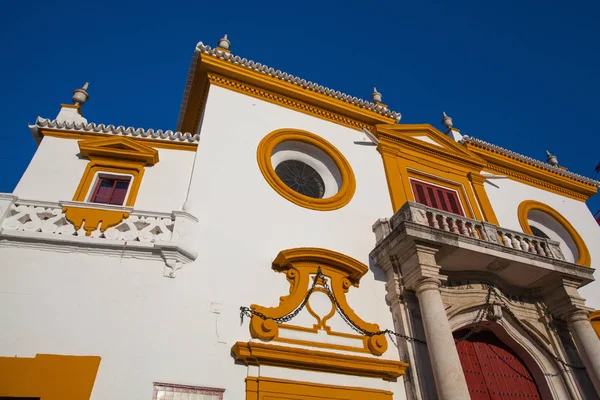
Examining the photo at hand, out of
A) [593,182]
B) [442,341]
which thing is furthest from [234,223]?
[593,182]

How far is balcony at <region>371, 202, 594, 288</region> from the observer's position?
30.1 ft

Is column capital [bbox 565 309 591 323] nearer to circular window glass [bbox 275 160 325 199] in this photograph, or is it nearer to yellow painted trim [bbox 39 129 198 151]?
circular window glass [bbox 275 160 325 199]

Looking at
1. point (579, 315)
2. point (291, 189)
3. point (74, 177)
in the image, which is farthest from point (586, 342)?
point (74, 177)

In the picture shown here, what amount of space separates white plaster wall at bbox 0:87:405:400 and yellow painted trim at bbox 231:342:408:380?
14 centimetres

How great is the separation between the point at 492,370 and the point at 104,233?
838cm

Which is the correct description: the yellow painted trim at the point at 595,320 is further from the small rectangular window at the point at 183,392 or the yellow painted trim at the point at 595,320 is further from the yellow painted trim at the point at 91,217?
the yellow painted trim at the point at 91,217

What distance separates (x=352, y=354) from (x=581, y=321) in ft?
18.2

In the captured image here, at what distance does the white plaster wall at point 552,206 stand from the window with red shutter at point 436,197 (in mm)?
1558

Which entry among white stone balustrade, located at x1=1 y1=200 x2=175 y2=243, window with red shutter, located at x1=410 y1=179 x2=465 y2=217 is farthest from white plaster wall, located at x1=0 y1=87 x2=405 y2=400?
window with red shutter, located at x1=410 y1=179 x2=465 y2=217

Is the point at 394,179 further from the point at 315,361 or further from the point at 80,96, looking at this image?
the point at 80,96

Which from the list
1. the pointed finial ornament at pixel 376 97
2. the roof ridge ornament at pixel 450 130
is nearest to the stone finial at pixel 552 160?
the roof ridge ornament at pixel 450 130

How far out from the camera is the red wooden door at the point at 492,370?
360 inches

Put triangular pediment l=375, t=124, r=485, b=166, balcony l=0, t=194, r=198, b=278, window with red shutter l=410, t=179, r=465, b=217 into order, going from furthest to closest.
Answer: triangular pediment l=375, t=124, r=485, b=166 < window with red shutter l=410, t=179, r=465, b=217 < balcony l=0, t=194, r=198, b=278

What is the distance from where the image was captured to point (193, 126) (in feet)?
43.6
